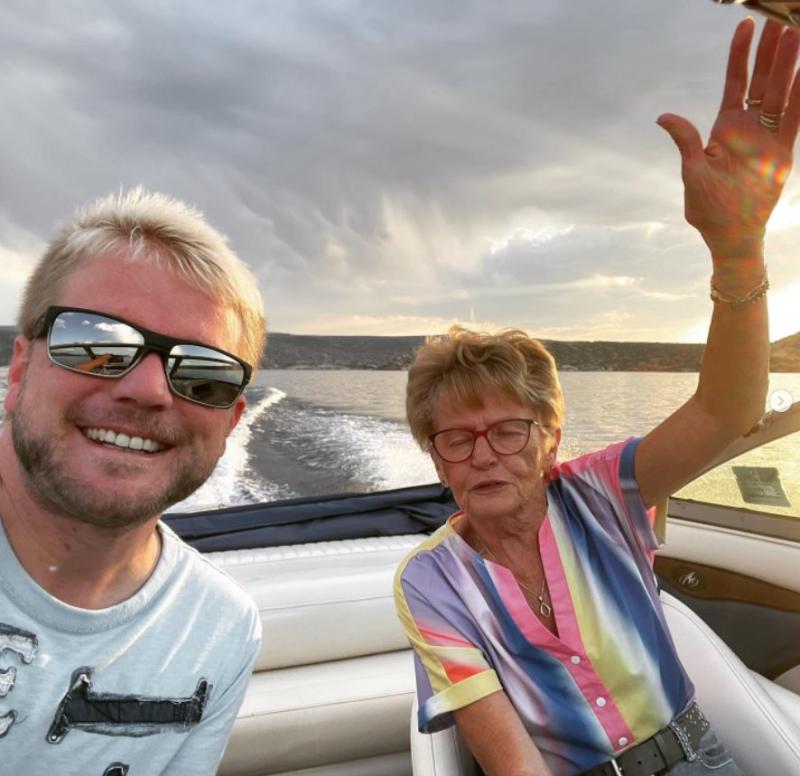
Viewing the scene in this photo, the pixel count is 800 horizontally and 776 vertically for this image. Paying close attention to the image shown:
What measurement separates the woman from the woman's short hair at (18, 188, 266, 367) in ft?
1.78

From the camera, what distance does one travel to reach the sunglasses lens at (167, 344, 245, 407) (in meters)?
1.09

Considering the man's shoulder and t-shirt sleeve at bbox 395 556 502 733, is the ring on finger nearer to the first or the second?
t-shirt sleeve at bbox 395 556 502 733

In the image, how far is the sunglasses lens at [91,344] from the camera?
104 centimetres

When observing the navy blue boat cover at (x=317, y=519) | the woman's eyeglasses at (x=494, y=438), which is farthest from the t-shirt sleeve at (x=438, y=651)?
the navy blue boat cover at (x=317, y=519)

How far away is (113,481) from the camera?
41.1 inches

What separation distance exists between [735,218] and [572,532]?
710 mm

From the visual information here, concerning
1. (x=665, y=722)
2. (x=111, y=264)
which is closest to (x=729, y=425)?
(x=665, y=722)

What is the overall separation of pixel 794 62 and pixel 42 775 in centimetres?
148

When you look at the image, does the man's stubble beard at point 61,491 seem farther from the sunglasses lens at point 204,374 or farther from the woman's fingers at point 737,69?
the woman's fingers at point 737,69

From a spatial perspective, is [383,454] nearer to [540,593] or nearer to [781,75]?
[540,593]

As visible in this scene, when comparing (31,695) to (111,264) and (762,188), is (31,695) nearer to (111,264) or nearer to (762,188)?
(111,264)

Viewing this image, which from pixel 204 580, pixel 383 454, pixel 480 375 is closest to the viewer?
pixel 204 580

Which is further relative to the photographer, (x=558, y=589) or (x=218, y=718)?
(x=558, y=589)

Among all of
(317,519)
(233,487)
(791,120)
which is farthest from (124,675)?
(233,487)
